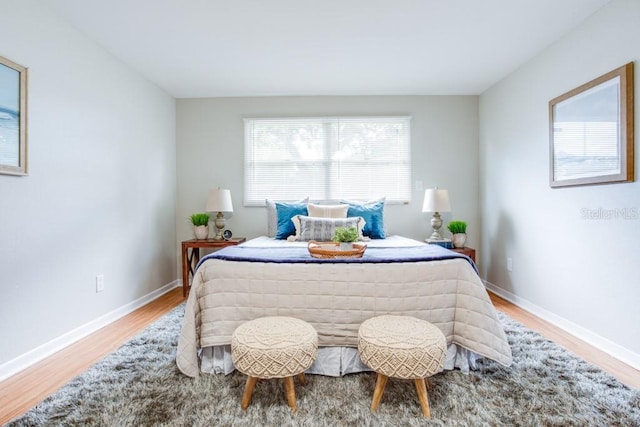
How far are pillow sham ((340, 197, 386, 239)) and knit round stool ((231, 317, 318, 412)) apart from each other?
5.79 ft

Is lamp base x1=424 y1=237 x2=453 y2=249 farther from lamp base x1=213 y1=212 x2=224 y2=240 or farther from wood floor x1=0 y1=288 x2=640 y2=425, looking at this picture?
lamp base x1=213 y1=212 x2=224 y2=240

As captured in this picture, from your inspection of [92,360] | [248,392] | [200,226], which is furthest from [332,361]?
[200,226]

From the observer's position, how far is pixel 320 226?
10.1 ft

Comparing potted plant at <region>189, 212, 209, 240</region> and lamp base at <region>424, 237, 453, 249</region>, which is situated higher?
potted plant at <region>189, 212, 209, 240</region>

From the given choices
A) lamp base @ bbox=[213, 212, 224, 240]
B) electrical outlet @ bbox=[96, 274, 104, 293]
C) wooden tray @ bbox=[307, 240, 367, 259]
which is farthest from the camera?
lamp base @ bbox=[213, 212, 224, 240]

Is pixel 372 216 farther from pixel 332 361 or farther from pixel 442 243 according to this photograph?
pixel 332 361

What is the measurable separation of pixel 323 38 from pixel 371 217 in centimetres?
168

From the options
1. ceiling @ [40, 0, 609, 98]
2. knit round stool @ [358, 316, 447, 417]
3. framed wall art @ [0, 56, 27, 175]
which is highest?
ceiling @ [40, 0, 609, 98]

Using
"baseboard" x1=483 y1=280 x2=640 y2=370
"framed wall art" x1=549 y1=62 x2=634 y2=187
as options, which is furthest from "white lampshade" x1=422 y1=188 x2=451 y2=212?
"baseboard" x1=483 y1=280 x2=640 y2=370

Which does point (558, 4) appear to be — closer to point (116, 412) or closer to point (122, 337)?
point (116, 412)

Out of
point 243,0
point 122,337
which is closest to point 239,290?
point 122,337

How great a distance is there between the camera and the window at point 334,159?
392cm

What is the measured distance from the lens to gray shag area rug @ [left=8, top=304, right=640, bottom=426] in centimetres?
146

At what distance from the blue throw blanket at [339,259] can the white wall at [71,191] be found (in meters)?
1.11
